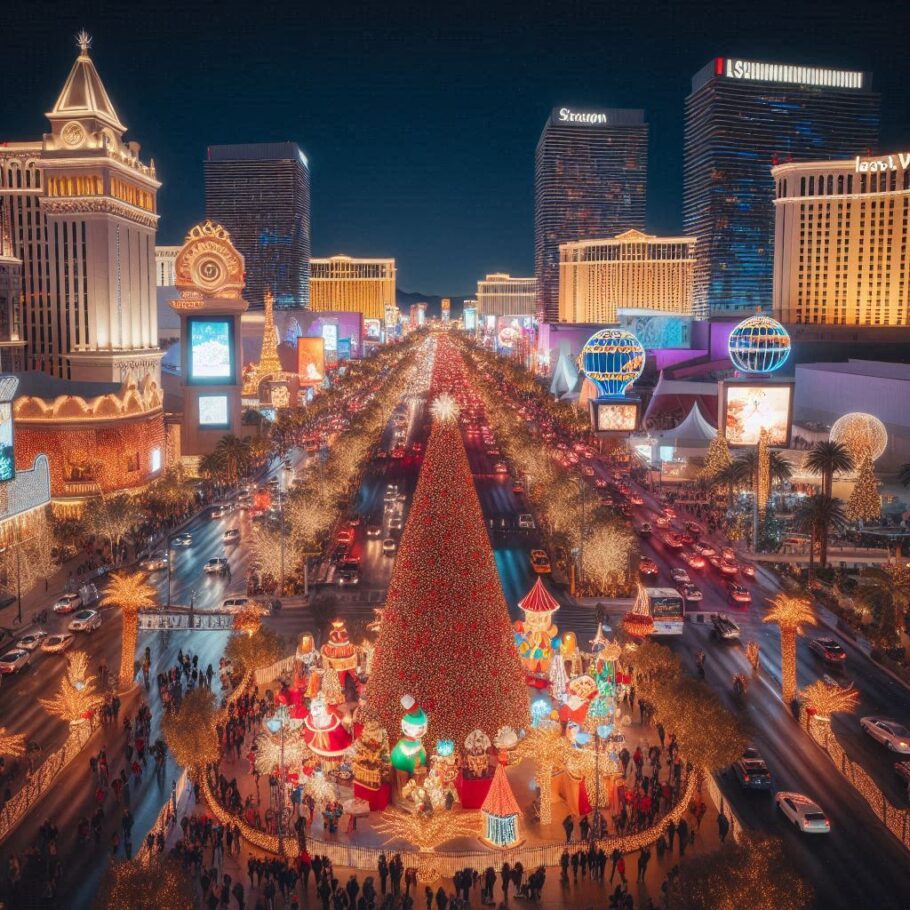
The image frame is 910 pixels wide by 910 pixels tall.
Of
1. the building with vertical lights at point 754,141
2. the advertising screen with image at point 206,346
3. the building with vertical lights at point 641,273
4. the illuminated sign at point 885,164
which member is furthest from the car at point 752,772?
the building with vertical lights at point 641,273

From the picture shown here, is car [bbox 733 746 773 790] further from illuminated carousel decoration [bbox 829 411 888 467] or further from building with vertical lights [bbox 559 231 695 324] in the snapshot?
building with vertical lights [bbox 559 231 695 324]

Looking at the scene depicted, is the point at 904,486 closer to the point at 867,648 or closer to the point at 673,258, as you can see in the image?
the point at 867,648

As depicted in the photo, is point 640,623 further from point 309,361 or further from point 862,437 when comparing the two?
point 309,361

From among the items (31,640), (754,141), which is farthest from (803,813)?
(754,141)

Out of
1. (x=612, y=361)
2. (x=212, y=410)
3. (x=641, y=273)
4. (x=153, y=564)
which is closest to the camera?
(x=153, y=564)

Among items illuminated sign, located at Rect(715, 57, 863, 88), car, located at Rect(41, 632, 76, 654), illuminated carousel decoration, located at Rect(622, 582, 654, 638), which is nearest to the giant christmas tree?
illuminated carousel decoration, located at Rect(622, 582, 654, 638)

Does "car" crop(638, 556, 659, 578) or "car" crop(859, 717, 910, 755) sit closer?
"car" crop(859, 717, 910, 755)
